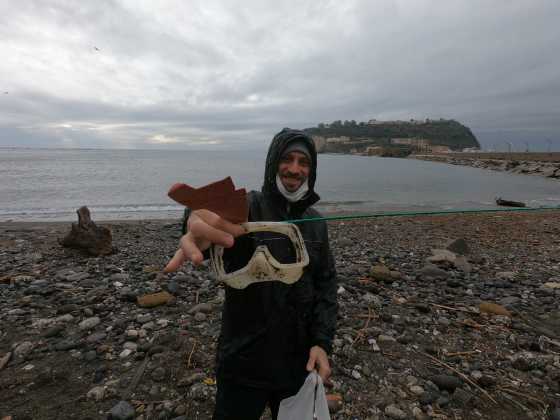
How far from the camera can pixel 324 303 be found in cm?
255

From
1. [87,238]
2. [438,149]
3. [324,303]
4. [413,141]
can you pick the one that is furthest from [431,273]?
[413,141]

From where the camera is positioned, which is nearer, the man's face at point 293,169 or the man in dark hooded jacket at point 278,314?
the man in dark hooded jacket at point 278,314

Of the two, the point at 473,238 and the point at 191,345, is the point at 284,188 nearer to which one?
the point at 191,345

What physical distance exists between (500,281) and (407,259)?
7.44 ft

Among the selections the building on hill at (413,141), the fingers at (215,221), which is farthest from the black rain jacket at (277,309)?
the building on hill at (413,141)

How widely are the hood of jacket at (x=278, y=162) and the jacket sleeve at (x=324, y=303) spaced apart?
0.32 meters

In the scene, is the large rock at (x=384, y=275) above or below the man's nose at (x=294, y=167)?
below

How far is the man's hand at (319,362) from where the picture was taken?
92.8 inches

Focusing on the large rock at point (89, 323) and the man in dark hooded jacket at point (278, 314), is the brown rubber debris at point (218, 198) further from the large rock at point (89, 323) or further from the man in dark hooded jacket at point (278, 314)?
the large rock at point (89, 323)

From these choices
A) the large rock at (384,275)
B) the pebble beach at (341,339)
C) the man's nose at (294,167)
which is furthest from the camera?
the large rock at (384,275)

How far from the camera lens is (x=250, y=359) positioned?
2.35 m

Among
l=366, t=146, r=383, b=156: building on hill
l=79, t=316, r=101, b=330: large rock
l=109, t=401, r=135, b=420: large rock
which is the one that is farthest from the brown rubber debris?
l=366, t=146, r=383, b=156: building on hill

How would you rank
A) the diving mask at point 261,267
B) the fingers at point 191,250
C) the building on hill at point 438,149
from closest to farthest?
the fingers at point 191,250 < the diving mask at point 261,267 < the building on hill at point 438,149

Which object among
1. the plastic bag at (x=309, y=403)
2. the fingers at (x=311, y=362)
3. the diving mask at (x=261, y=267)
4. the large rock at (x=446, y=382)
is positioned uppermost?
the diving mask at (x=261, y=267)
